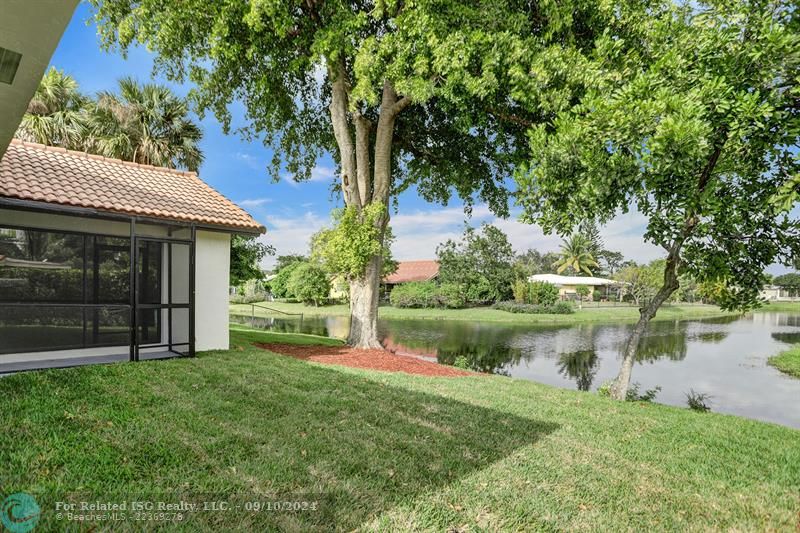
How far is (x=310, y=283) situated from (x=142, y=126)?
2548cm

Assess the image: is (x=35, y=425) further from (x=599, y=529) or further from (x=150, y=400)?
(x=599, y=529)

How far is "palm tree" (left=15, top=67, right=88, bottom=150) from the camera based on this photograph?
569 inches

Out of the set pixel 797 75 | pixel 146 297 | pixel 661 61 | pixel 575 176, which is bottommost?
pixel 146 297

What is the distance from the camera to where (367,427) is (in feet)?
15.9

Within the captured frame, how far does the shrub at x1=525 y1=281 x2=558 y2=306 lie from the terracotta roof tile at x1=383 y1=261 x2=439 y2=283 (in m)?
10.0

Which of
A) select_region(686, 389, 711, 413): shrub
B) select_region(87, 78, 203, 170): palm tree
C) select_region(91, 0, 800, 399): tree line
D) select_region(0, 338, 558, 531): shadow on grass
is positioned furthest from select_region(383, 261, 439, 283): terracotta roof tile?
select_region(0, 338, 558, 531): shadow on grass

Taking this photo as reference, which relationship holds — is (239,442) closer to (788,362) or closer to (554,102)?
(554,102)

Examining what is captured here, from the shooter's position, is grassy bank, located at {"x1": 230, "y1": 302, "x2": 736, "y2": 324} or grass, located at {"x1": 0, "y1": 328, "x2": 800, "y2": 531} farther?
grassy bank, located at {"x1": 230, "y1": 302, "x2": 736, "y2": 324}

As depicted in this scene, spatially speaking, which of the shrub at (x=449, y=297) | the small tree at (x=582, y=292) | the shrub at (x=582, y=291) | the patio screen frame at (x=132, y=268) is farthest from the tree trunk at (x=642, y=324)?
the shrub at (x=582, y=291)

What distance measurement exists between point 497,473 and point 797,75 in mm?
7008

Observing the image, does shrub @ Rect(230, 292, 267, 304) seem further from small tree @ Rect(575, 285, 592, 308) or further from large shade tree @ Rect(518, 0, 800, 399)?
large shade tree @ Rect(518, 0, 800, 399)

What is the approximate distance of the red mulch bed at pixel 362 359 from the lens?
30.7 feet

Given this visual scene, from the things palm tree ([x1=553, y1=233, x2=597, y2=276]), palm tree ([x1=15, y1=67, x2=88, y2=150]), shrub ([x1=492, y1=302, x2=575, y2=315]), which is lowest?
shrub ([x1=492, y1=302, x2=575, y2=315])

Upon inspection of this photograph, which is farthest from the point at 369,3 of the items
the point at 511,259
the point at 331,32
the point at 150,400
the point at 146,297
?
the point at 511,259
